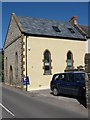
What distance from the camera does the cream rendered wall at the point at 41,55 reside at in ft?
80.8

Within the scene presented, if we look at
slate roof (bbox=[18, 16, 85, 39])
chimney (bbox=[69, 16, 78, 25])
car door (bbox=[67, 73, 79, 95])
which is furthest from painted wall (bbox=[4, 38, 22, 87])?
car door (bbox=[67, 73, 79, 95])

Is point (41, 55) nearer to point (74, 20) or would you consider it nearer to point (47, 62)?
point (47, 62)

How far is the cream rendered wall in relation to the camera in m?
24.6

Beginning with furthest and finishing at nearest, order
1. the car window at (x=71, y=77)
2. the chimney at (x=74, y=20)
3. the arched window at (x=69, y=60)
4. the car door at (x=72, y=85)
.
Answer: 1. the chimney at (x=74, y=20)
2. the arched window at (x=69, y=60)
3. the car window at (x=71, y=77)
4. the car door at (x=72, y=85)

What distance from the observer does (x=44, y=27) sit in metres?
27.6

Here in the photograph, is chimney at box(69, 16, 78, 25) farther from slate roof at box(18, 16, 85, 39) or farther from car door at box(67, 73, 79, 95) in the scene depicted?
car door at box(67, 73, 79, 95)

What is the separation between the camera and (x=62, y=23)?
102 feet

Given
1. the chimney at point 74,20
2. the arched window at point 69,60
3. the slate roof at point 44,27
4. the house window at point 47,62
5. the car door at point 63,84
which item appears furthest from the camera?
the chimney at point 74,20

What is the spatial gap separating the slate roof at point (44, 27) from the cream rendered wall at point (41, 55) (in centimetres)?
69

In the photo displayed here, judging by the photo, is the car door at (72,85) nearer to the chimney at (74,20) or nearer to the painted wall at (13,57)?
the painted wall at (13,57)

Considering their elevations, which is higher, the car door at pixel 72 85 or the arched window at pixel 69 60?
the arched window at pixel 69 60

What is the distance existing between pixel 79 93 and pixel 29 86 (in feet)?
31.4

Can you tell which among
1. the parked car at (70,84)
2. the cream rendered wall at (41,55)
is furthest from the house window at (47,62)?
the parked car at (70,84)

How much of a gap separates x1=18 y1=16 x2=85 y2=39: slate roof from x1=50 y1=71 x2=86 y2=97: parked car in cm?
845
